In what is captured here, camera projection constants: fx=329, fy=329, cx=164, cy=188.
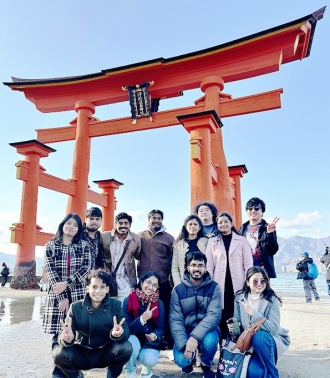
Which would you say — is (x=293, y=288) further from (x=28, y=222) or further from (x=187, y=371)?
(x=187, y=371)

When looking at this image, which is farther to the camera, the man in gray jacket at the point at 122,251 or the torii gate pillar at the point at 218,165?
the torii gate pillar at the point at 218,165

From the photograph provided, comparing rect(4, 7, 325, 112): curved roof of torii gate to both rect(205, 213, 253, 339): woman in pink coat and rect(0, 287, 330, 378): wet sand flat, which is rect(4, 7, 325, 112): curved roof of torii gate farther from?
rect(205, 213, 253, 339): woman in pink coat

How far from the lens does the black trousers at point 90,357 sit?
244 cm

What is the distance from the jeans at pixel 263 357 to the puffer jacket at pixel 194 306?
0.44 m

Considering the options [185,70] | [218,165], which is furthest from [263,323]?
[185,70]

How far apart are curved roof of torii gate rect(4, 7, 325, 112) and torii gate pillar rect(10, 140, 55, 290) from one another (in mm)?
2223

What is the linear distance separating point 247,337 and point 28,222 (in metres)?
9.33

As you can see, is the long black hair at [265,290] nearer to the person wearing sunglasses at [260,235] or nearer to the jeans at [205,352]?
the jeans at [205,352]

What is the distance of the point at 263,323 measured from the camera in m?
2.58

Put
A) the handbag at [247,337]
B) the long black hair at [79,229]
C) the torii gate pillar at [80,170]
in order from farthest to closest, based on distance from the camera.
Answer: the torii gate pillar at [80,170]
the long black hair at [79,229]
the handbag at [247,337]

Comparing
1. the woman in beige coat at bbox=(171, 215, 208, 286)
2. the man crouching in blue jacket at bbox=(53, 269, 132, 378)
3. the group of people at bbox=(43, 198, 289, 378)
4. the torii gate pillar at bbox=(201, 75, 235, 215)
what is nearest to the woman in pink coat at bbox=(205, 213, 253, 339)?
the group of people at bbox=(43, 198, 289, 378)

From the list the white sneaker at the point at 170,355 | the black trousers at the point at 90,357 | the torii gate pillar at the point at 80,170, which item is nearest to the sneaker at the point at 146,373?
the black trousers at the point at 90,357

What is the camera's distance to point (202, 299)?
9.69ft

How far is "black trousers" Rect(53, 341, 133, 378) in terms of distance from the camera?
2441 mm
